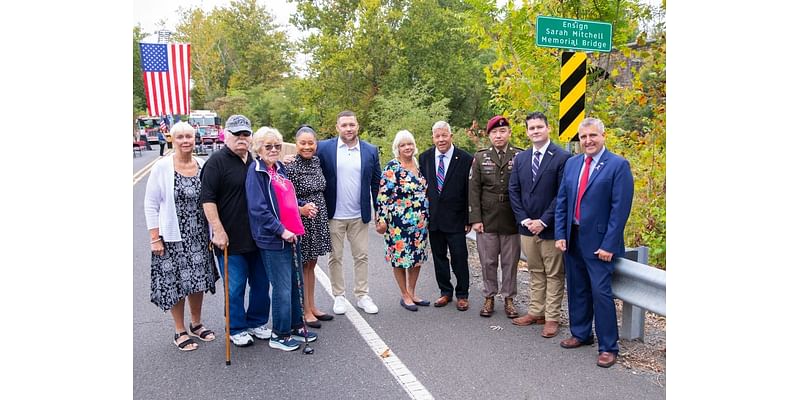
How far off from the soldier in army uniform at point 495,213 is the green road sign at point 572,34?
2.87ft

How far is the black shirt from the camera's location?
15.0 feet

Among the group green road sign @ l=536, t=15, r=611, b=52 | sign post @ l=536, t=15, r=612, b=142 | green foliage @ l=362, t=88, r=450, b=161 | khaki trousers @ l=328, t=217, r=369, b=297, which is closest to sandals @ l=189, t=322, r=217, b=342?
khaki trousers @ l=328, t=217, r=369, b=297

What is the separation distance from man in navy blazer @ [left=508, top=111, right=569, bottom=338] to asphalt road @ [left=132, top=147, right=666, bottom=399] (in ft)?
0.83

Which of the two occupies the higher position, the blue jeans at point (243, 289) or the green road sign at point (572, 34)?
the green road sign at point (572, 34)

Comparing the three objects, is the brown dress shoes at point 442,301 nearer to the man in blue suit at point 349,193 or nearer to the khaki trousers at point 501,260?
the khaki trousers at point 501,260

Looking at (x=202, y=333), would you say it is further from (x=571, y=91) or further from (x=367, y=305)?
(x=571, y=91)

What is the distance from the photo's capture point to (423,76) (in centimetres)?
2066

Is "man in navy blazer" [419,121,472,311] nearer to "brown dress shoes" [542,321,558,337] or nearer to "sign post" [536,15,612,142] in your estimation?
"brown dress shoes" [542,321,558,337]

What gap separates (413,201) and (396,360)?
5.81 ft

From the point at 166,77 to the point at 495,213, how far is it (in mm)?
9019

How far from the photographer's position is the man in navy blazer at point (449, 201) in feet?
18.6

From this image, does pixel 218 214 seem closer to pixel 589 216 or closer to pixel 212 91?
pixel 589 216

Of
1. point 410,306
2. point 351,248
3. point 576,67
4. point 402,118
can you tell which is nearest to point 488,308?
point 410,306

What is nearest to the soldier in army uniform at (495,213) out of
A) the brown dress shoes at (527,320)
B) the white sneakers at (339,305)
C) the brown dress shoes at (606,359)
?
the brown dress shoes at (527,320)
